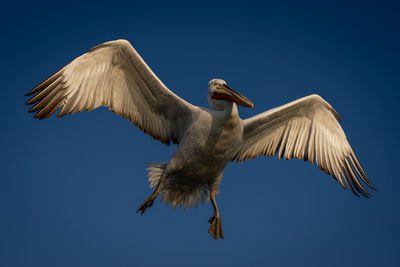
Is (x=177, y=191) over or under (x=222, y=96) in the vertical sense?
under

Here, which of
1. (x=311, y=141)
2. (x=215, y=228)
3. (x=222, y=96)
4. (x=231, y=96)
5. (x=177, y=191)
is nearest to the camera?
(x=231, y=96)

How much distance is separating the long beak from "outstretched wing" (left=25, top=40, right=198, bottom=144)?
399 millimetres

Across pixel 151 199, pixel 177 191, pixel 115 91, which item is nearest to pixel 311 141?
pixel 177 191

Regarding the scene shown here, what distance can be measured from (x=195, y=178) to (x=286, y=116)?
183 cm

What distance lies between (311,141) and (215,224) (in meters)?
2.10

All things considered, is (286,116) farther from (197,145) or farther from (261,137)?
(197,145)

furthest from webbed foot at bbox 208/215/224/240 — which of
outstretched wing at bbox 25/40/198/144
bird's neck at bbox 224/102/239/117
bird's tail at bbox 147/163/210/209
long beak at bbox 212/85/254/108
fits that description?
long beak at bbox 212/85/254/108

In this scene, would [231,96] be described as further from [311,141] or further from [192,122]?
[311,141]

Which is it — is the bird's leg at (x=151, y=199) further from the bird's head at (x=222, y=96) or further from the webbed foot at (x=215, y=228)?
the bird's head at (x=222, y=96)

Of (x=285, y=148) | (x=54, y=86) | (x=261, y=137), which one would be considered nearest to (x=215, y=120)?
(x=261, y=137)

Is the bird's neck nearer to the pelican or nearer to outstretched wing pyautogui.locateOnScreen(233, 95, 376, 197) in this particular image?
the pelican

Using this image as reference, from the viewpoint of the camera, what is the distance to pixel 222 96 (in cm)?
575

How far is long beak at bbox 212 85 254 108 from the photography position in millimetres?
5438

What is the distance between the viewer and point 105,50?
575 cm
